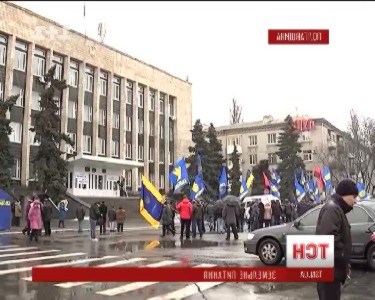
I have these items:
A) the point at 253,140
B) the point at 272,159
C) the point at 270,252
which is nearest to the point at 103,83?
the point at 253,140

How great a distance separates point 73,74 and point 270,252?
4157 centimetres

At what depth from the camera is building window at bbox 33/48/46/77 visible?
45.1 metres

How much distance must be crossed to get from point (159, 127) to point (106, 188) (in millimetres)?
14070

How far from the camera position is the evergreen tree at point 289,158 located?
192 ft

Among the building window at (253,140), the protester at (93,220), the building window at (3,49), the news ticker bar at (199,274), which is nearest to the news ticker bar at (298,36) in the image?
the news ticker bar at (199,274)

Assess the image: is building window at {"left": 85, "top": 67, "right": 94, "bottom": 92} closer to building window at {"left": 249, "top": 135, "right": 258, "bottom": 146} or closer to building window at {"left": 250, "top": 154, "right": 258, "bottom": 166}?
building window at {"left": 249, "top": 135, "right": 258, "bottom": 146}

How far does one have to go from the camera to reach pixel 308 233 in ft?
34.8

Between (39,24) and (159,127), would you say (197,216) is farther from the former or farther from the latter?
(159,127)

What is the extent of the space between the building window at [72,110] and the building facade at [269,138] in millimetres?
33125

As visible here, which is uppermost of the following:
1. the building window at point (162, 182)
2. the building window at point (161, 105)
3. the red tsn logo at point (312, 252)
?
the building window at point (161, 105)

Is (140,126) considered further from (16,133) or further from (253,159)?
(253,159)

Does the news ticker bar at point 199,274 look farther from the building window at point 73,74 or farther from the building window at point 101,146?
the building window at point 101,146

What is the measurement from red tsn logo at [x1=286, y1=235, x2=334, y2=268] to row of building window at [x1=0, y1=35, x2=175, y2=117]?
41.3 metres

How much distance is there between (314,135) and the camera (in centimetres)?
7769
